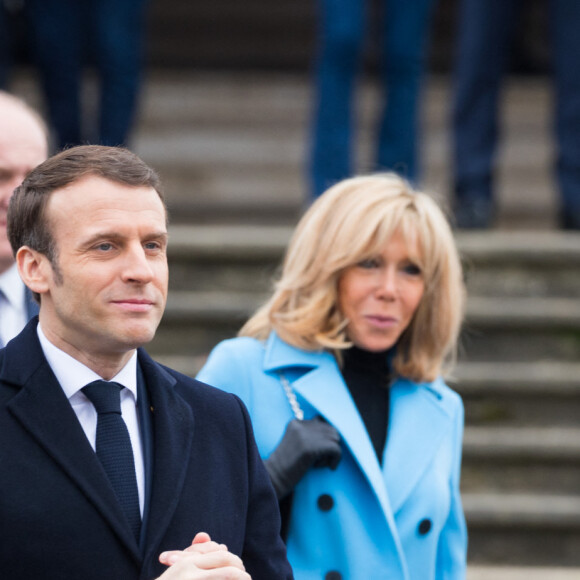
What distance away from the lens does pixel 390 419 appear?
2541 mm

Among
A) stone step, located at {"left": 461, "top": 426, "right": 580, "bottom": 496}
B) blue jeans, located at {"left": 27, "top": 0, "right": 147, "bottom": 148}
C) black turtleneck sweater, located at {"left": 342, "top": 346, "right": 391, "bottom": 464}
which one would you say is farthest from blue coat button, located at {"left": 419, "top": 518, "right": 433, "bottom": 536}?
blue jeans, located at {"left": 27, "top": 0, "right": 147, "bottom": 148}

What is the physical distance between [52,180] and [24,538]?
498 mm

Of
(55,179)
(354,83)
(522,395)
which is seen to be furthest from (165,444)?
(354,83)

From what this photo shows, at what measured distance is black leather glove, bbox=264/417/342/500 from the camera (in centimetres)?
225

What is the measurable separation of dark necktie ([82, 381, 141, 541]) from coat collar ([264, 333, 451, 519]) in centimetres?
86

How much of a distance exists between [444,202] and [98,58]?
4.78 feet

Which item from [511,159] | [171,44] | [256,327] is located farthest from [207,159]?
[256,327]

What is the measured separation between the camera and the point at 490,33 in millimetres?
4371

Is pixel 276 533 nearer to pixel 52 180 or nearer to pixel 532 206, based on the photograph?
pixel 52 180

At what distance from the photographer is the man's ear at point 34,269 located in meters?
1.59

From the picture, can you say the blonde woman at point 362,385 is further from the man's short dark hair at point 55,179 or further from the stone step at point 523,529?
the stone step at point 523,529

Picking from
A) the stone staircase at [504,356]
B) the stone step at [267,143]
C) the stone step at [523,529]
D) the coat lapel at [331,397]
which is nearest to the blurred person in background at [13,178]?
the coat lapel at [331,397]

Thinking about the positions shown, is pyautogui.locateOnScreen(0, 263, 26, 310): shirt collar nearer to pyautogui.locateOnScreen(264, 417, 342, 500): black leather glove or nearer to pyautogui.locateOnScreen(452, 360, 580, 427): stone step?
pyautogui.locateOnScreen(264, 417, 342, 500): black leather glove

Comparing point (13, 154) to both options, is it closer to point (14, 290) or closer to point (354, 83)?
point (14, 290)
